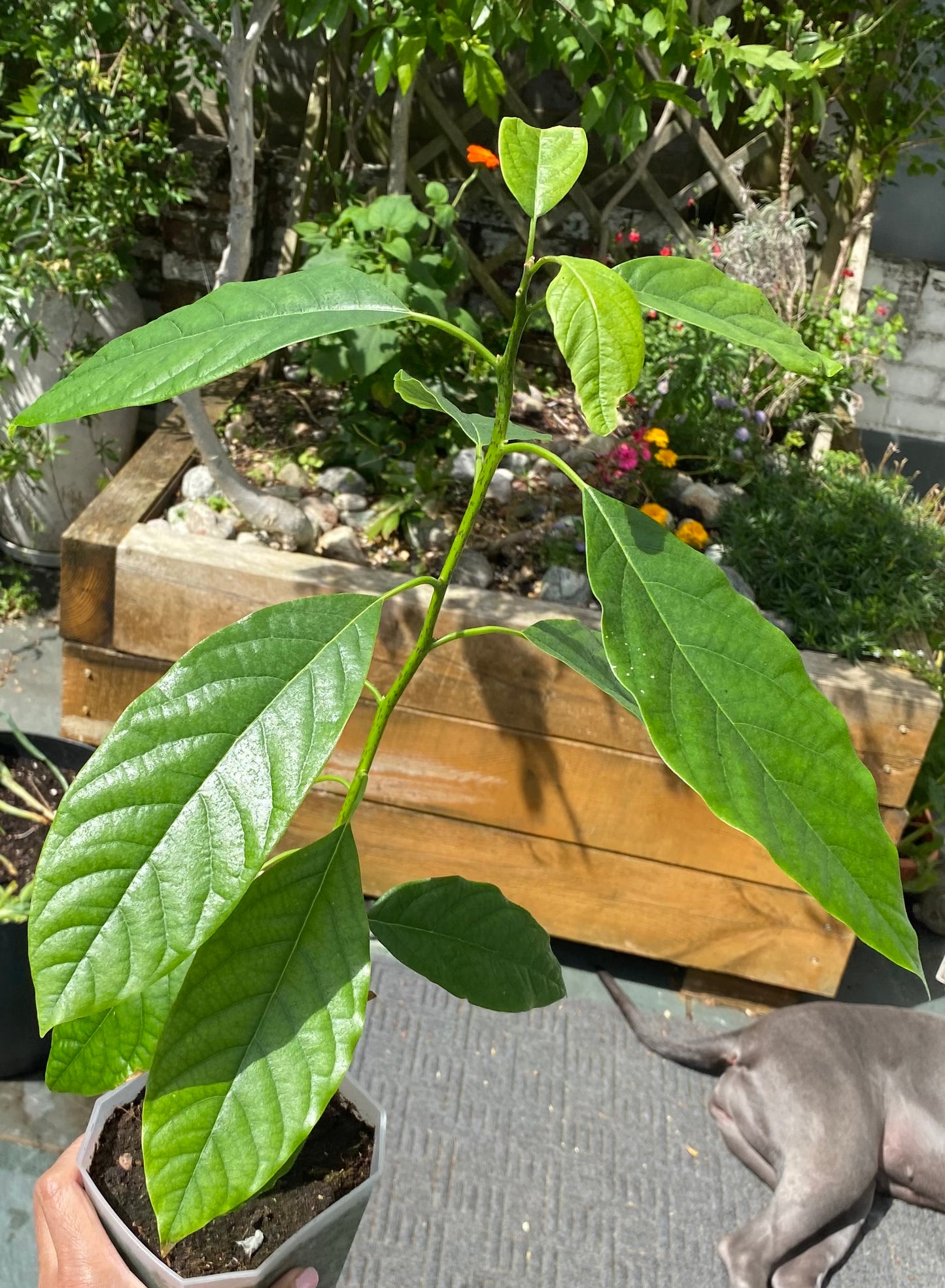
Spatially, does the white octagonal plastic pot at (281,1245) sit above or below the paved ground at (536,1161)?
above

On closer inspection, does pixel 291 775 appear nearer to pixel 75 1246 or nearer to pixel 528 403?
pixel 75 1246

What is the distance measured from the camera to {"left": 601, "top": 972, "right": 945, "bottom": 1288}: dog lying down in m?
1.64

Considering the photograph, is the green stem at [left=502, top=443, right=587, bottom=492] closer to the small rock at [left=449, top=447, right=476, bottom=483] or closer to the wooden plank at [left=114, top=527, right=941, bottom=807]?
the wooden plank at [left=114, top=527, right=941, bottom=807]

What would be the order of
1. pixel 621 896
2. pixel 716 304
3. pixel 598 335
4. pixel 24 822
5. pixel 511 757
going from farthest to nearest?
pixel 621 896 → pixel 511 757 → pixel 24 822 → pixel 716 304 → pixel 598 335

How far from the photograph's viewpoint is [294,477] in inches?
89.9

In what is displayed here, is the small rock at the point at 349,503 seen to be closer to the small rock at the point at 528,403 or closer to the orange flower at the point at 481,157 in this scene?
the small rock at the point at 528,403

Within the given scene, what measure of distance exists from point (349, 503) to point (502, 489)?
1.16ft

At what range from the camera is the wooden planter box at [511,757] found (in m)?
1.78

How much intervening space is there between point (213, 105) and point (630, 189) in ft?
3.88

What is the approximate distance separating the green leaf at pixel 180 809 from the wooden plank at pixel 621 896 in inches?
51.9

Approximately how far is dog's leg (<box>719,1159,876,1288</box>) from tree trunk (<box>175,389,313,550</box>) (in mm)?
1403

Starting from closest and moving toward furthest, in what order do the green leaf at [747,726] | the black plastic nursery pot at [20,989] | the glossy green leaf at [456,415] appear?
the green leaf at [747,726]
the glossy green leaf at [456,415]
the black plastic nursery pot at [20,989]

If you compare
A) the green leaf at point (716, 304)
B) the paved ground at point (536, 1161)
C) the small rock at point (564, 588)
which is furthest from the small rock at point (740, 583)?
the green leaf at point (716, 304)

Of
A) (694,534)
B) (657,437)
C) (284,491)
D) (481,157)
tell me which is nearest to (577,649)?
(694,534)
